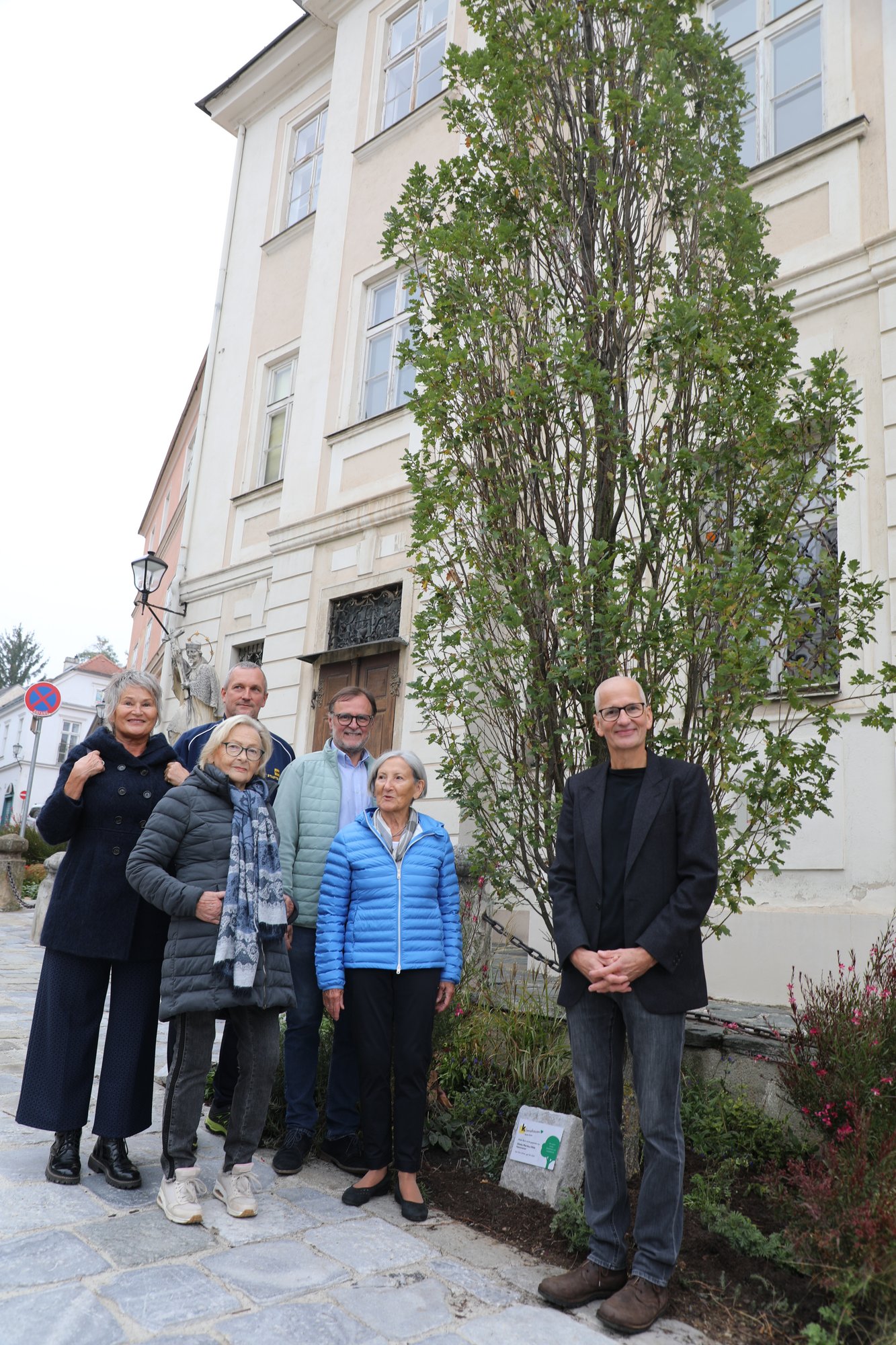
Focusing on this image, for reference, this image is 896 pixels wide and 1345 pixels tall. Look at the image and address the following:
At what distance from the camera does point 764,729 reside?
391cm

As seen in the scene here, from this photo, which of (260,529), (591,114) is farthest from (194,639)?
(591,114)

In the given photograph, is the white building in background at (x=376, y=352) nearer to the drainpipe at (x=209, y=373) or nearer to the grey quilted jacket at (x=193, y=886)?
the drainpipe at (x=209, y=373)

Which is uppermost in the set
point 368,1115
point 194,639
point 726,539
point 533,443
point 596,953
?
point 194,639

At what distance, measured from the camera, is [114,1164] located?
386 cm

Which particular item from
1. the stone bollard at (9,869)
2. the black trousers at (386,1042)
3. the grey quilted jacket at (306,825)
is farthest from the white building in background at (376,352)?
the stone bollard at (9,869)

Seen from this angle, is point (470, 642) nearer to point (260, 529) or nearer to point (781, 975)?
point (781, 975)

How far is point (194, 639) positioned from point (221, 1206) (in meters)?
10.2

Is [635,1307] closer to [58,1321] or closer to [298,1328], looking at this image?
[298,1328]

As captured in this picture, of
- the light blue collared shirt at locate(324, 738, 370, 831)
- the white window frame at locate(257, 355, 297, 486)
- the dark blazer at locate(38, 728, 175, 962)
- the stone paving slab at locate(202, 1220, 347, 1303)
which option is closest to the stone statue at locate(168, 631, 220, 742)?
the white window frame at locate(257, 355, 297, 486)

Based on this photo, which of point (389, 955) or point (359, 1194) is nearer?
point (359, 1194)

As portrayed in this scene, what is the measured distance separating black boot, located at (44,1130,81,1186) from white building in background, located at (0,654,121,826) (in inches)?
1898

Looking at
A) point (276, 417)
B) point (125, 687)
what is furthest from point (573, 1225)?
point (276, 417)

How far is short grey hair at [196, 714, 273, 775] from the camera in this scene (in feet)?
13.1

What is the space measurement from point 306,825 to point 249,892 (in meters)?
0.77
